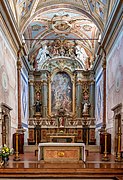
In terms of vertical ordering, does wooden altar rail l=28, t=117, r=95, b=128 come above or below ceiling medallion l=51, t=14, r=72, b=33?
below

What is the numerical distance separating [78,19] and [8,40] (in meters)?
7.49

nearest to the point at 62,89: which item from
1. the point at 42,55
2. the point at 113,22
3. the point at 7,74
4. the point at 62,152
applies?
the point at 42,55

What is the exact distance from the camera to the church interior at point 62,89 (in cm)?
1170

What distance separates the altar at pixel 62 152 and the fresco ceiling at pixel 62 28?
7932mm

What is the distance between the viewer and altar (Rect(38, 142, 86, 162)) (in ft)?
38.5

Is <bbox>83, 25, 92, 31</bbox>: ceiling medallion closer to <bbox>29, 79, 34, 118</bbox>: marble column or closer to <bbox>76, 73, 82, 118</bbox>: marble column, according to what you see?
<bbox>76, 73, 82, 118</bbox>: marble column

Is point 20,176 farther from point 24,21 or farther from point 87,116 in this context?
point 87,116

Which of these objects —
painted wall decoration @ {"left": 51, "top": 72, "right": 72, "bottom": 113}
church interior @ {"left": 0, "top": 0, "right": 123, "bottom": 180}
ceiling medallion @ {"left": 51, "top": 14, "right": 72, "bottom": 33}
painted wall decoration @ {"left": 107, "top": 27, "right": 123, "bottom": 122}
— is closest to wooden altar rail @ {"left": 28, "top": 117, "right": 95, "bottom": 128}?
church interior @ {"left": 0, "top": 0, "right": 123, "bottom": 180}

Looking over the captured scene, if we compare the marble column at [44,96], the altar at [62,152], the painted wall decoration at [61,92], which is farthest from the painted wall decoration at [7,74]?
the painted wall decoration at [61,92]

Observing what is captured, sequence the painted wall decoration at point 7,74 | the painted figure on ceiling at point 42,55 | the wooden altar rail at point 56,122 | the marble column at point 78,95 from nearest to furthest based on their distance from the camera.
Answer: the painted wall decoration at point 7,74 → the wooden altar rail at point 56,122 → the marble column at point 78,95 → the painted figure on ceiling at point 42,55

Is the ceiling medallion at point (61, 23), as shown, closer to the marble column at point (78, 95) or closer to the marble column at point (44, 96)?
the marble column at point (78, 95)

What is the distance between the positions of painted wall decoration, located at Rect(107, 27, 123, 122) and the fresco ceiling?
2670 millimetres

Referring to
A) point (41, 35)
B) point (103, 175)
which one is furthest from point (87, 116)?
point (103, 175)

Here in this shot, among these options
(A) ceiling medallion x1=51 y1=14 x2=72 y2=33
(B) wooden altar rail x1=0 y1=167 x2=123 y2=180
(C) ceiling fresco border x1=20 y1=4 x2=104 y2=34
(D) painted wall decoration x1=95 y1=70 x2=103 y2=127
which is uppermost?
(A) ceiling medallion x1=51 y1=14 x2=72 y2=33
